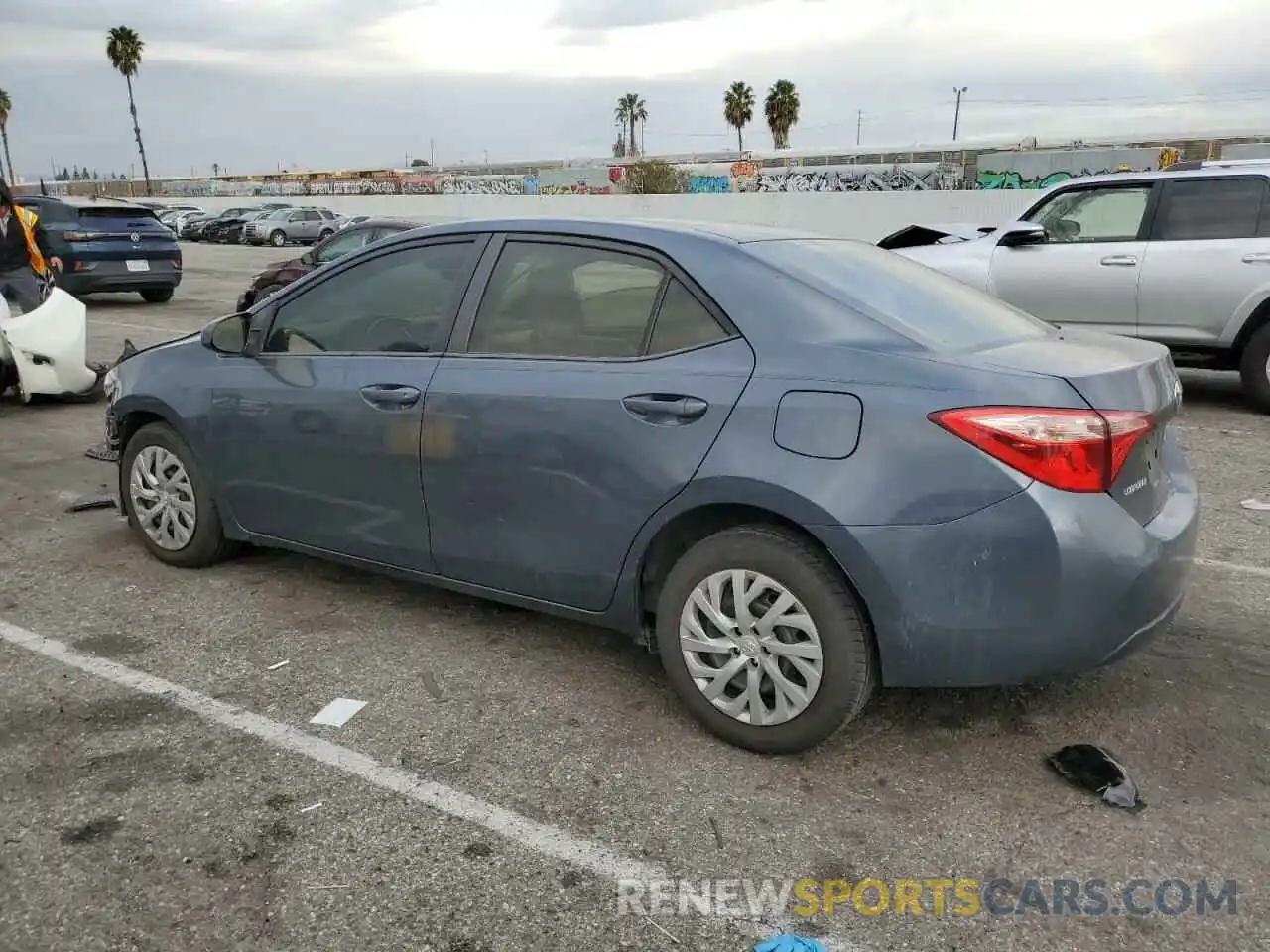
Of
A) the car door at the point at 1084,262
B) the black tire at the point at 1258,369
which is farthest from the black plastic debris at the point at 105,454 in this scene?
the black tire at the point at 1258,369

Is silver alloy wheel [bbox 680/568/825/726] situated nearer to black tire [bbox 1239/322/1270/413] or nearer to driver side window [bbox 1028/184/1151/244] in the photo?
black tire [bbox 1239/322/1270/413]

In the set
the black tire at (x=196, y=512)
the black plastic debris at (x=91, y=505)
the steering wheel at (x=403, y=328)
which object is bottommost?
the black plastic debris at (x=91, y=505)

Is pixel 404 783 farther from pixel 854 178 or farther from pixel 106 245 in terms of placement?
pixel 854 178

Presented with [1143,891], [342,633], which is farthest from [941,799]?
[342,633]

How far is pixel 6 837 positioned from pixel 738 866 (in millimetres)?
1958

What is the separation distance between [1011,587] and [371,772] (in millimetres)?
1933

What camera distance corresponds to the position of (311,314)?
441 cm

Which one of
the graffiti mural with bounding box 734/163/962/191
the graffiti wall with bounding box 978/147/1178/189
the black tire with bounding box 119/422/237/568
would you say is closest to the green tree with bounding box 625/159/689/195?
the graffiti mural with bounding box 734/163/962/191

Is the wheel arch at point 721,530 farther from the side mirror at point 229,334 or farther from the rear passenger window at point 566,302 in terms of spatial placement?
the side mirror at point 229,334

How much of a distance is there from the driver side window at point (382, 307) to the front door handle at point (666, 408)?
36.6 inches

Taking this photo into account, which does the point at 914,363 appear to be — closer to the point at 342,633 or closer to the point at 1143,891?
the point at 1143,891

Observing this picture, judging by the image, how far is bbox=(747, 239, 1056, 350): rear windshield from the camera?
333cm

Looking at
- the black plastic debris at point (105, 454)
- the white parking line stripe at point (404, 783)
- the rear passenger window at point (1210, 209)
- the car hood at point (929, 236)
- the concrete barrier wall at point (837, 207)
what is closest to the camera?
the white parking line stripe at point (404, 783)

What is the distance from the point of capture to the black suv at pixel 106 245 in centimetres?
1490
